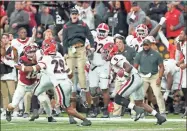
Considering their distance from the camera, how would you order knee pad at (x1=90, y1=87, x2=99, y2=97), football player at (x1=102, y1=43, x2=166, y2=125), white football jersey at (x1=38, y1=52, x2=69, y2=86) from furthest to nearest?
knee pad at (x1=90, y1=87, x2=99, y2=97), football player at (x1=102, y1=43, x2=166, y2=125), white football jersey at (x1=38, y1=52, x2=69, y2=86)

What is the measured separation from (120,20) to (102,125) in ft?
19.0

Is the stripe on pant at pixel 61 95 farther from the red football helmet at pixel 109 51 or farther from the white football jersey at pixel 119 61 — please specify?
the red football helmet at pixel 109 51

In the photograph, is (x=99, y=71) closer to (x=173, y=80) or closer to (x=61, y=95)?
(x=173, y=80)

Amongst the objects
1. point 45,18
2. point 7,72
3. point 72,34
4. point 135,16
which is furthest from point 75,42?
point 45,18

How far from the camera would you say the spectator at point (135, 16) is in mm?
18703

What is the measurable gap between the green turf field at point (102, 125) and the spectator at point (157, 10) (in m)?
3.97

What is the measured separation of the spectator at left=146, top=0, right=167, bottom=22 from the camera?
19356 mm

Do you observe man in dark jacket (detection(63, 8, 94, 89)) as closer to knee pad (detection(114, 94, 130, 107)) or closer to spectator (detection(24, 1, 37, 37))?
knee pad (detection(114, 94, 130, 107))

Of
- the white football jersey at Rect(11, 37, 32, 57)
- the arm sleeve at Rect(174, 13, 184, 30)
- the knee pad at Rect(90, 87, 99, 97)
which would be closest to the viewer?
the knee pad at Rect(90, 87, 99, 97)

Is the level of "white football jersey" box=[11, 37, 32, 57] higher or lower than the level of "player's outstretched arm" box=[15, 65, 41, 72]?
higher

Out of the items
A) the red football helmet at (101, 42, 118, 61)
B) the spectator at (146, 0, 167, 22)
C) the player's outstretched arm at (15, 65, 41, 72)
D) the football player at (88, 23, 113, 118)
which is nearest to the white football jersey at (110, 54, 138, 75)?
the red football helmet at (101, 42, 118, 61)

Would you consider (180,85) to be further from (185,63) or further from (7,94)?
(7,94)

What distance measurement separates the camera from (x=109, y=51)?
51.4ft

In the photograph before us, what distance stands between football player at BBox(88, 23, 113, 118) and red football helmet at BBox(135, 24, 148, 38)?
0.70 m
